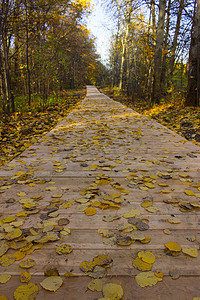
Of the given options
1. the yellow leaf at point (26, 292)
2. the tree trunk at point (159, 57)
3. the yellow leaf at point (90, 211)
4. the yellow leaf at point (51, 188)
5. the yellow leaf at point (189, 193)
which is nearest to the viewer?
the yellow leaf at point (26, 292)

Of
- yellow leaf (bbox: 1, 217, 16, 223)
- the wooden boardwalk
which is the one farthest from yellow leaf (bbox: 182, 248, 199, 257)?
yellow leaf (bbox: 1, 217, 16, 223)

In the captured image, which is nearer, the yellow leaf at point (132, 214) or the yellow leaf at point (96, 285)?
the yellow leaf at point (96, 285)

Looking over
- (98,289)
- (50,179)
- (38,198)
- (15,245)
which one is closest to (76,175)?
(50,179)

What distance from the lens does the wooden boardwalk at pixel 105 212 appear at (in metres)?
1.07

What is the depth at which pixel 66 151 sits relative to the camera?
332 centimetres

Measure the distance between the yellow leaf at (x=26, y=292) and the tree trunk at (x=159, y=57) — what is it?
8917mm

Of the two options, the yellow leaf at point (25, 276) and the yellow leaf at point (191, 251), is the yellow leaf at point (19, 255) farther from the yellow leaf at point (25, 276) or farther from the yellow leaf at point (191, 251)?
the yellow leaf at point (191, 251)

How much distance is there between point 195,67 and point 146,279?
746cm

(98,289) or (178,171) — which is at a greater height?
(178,171)

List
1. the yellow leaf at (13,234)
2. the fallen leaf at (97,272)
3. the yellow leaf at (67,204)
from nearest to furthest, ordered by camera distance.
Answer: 1. the fallen leaf at (97,272)
2. the yellow leaf at (13,234)
3. the yellow leaf at (67,204)

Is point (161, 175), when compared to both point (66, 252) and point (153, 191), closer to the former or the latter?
point (153, 191)

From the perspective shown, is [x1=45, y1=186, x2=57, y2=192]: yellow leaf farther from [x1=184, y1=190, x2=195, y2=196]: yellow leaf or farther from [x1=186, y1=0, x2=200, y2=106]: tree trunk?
[x1=186, y1=0, x2=200, y2=106]: tree trunk

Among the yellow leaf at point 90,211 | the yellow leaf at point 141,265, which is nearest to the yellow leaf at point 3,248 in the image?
the yellow leaf at point 90,211

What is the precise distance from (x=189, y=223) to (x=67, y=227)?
2.89 ft
